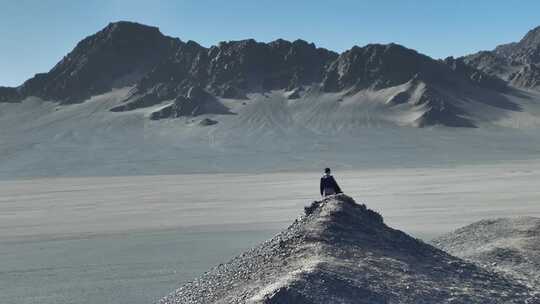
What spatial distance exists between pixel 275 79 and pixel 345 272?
433ft

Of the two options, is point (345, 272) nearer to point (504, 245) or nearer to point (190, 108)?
point (504, 245)

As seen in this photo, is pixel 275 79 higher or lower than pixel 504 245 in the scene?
higher

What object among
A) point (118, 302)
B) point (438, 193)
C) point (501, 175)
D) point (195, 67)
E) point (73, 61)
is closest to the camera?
point (118, 302)

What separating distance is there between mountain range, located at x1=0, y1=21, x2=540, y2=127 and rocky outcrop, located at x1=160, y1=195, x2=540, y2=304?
96116mm

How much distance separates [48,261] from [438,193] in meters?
23.5

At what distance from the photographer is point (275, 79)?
474 ft

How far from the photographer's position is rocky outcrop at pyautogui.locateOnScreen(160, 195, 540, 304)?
1284 centimetres

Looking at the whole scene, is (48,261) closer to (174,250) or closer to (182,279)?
(174,250)

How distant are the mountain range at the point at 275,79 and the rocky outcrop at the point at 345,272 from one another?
96.1 meters

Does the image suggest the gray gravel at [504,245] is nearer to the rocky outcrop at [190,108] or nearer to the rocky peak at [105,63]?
the rocky outcrop at [190,108]

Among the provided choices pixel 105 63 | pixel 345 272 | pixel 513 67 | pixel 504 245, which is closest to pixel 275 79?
pixel 105 63

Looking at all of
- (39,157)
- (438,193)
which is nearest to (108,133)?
(39,157)

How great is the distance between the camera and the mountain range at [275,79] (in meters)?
123

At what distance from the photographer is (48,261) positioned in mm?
24609
